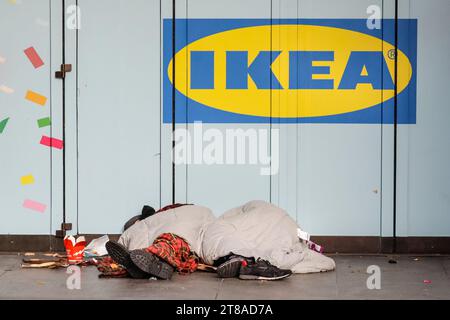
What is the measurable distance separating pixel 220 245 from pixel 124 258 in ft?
2.40

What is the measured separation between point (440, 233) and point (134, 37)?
9.72 feet

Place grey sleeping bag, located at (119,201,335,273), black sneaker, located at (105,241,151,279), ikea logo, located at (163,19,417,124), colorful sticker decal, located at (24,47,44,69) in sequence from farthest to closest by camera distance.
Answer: colorful sticker decal, located at (24,47,44,69) → ikea logo, located at (163,19,417,124) → grey sleeping bag, located at (119,201,335,273) → black sneaker, located at (105,241,151,279)

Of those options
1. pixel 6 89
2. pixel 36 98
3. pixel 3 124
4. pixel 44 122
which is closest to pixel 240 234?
pixel 44 122

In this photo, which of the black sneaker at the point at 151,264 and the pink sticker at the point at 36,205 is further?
the pink sticker at the point at 36,205

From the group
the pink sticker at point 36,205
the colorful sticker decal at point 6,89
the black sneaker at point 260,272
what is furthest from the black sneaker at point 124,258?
the colorful sticker decal at point 6,89

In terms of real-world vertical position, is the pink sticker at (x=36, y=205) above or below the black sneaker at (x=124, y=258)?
above

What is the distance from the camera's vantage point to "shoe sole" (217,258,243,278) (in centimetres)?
618

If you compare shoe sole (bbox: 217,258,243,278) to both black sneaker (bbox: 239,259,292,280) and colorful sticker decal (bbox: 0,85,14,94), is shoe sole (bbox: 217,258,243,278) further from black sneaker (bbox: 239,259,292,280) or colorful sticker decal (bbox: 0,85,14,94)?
colorful sticker decal (bbox: 0,85,14,94)

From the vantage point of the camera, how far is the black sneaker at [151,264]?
19.7ft


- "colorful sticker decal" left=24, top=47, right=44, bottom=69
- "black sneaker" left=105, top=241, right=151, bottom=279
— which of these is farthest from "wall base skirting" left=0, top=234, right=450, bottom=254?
"colorful sticker decal" left=24, top=47, right=44, bottom=69

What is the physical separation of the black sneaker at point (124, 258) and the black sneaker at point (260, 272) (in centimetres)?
66

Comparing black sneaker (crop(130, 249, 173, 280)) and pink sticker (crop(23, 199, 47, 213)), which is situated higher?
pink sticker (crop(23, 199, 47, 213))

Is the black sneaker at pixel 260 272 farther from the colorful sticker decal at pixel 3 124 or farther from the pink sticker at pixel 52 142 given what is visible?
the colorful sticker decal at pixel 3 124

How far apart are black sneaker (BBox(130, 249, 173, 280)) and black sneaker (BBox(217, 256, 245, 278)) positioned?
35cm
